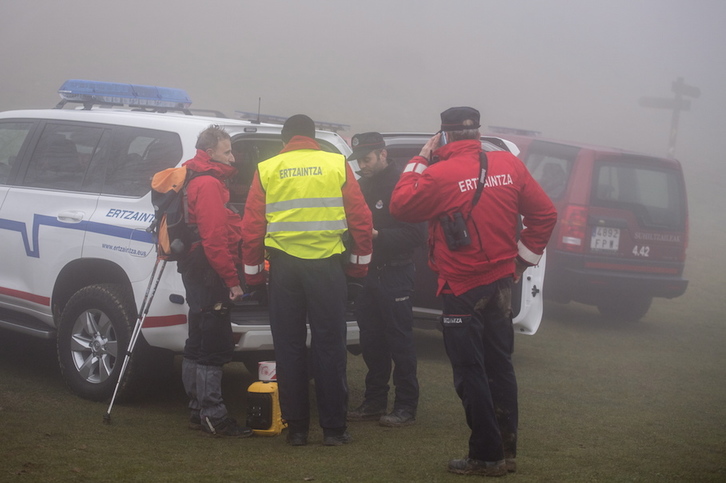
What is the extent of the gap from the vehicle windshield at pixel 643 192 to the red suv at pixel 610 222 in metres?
0.01

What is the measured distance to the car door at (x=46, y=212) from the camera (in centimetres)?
583

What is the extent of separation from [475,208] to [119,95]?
3.52 metres

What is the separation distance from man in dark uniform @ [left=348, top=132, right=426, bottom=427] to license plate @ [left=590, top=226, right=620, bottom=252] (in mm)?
4206

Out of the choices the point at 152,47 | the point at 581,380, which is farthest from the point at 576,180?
the point at 152,47

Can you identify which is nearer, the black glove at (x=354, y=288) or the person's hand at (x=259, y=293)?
the person's hand at (x=259, y=293)

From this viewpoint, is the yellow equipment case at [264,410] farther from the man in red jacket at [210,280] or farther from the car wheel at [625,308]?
the car wheel at [625,308]

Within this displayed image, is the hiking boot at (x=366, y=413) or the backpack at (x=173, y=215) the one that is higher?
the backpack at (x=173, y=215)

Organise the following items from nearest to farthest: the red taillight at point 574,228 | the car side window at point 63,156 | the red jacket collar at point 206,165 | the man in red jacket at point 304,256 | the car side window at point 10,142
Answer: the man in red jacket at point 304,256
the red jacket collar at point 206,165
the car side window at point 63,156
the car side window at point 10,142
the red taillight at point 574,228

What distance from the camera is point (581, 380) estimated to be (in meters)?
7.39

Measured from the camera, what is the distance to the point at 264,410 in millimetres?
5297

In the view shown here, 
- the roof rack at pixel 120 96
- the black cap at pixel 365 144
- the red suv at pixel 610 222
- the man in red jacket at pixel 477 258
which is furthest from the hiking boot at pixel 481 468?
the red suv at pixel 610 222

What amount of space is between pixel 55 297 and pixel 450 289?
2.85 meters

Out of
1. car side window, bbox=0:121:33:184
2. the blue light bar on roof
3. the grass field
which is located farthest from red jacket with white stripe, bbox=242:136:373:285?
car side window, bbox=0:121:33:184

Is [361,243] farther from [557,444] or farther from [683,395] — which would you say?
[683,395]
